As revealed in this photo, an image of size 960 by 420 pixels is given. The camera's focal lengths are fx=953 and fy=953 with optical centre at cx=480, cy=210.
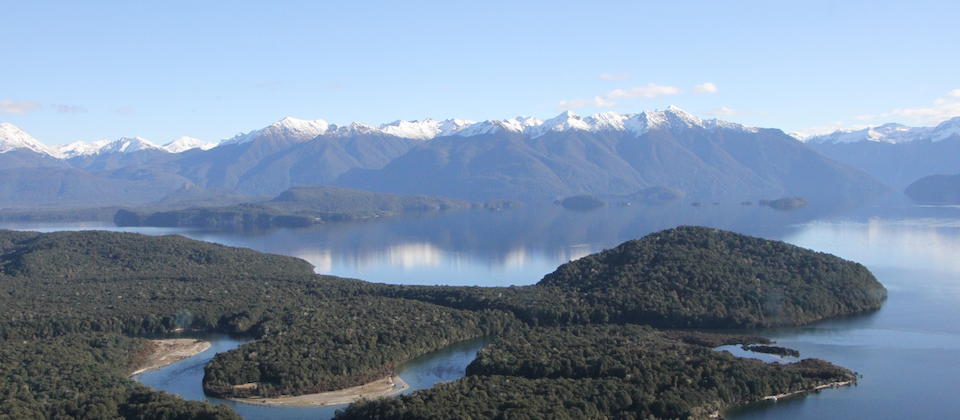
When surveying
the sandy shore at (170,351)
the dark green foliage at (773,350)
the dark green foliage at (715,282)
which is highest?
the dark green foliage at (715,282)

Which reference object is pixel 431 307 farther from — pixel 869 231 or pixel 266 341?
pixel 869 231

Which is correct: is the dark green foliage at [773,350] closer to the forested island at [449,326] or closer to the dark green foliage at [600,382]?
the forested island at [449,326]

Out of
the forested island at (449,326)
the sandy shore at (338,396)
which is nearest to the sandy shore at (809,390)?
the forested island at (449,326)

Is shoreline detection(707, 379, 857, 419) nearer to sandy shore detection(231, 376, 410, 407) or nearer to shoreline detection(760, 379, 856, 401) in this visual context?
shoreline detection(760, 379, 856, 401)

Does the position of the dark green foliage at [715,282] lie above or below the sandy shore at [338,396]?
above

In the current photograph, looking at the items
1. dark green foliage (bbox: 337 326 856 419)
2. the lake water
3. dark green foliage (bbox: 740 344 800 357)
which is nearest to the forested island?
dark green foliage (bbox: 337 326 856 419)

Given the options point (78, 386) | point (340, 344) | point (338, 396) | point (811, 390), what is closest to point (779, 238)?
point (811, 390)
